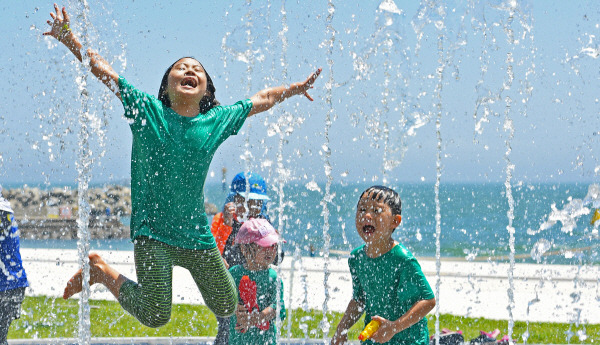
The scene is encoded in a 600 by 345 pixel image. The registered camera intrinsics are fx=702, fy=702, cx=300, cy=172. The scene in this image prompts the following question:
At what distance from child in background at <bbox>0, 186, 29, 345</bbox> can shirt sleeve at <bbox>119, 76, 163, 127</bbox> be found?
1.18m

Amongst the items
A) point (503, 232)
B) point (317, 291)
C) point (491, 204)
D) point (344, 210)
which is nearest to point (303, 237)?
point (503, 232)

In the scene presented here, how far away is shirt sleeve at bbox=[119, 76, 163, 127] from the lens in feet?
11.0

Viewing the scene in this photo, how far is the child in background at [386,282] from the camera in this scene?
329 centimetres

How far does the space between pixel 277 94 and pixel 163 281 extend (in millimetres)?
1241

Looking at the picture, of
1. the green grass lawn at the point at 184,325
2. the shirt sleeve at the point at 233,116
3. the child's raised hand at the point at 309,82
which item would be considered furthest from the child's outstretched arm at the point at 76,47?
the green grass lawn at the point at 184,325

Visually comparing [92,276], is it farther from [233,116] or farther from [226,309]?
[233,116]

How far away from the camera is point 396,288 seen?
3.40m

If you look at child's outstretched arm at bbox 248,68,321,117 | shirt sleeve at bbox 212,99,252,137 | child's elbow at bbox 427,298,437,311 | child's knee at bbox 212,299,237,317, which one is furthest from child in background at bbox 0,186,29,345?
child's elbow at bbox 427,298,437,311

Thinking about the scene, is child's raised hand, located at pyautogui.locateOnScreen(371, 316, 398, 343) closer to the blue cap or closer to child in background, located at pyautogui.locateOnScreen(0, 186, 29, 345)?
the blue cap

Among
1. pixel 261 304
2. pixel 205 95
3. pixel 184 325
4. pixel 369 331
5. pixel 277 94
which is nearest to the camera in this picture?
pixel 369 331

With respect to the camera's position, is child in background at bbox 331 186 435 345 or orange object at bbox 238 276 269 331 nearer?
child in background at bbox 331 186 435 345

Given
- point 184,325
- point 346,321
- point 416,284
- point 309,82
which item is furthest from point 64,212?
point 416,284

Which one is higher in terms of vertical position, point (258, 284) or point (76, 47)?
point (76, 47)

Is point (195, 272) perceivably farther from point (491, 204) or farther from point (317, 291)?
point (491, 204)
